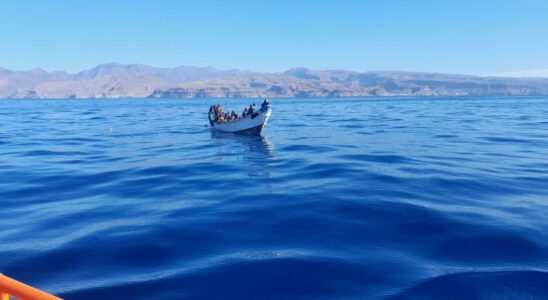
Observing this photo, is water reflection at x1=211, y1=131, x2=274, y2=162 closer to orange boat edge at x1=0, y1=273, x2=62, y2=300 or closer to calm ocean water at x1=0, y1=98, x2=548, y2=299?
calm ocean water at x1=0, y1=98, x2=548, y2=299

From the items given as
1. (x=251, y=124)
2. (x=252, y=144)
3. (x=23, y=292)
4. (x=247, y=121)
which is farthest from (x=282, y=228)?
(x=247, y=121)

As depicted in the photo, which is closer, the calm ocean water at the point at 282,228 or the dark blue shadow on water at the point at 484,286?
the dark blue shadow on water at the point at 484,286

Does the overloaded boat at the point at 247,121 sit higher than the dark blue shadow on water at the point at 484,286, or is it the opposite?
the overloaded boat at the point at 247,121

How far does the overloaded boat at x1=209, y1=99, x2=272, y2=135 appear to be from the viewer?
35438mm

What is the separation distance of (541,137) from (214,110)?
29.2 metres

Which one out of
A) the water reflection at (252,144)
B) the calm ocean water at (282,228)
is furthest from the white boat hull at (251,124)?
the calm ocean water at (282,228)

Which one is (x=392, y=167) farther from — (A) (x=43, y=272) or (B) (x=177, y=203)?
(A) (x=43, y=272)

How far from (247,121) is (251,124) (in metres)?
0.46

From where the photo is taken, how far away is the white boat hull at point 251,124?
35375mm

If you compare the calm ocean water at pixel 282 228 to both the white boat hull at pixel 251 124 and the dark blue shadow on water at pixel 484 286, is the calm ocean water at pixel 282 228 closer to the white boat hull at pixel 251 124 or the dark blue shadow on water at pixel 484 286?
the dark blue shadow on water at pixel 484 286

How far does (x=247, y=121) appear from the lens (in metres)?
36.1

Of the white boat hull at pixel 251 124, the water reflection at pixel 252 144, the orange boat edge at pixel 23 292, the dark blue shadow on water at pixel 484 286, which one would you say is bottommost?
the dark blue shadow on water at pixel 484 286

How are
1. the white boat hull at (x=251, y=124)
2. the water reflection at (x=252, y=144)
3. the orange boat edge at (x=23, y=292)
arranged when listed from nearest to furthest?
the orange boat edge at (x=23, y=292) < the water reflection at (x=252, y=144) < the white boat hull at (x=251, y=124)

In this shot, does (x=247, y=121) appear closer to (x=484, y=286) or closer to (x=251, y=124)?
(x=251, y=124)
